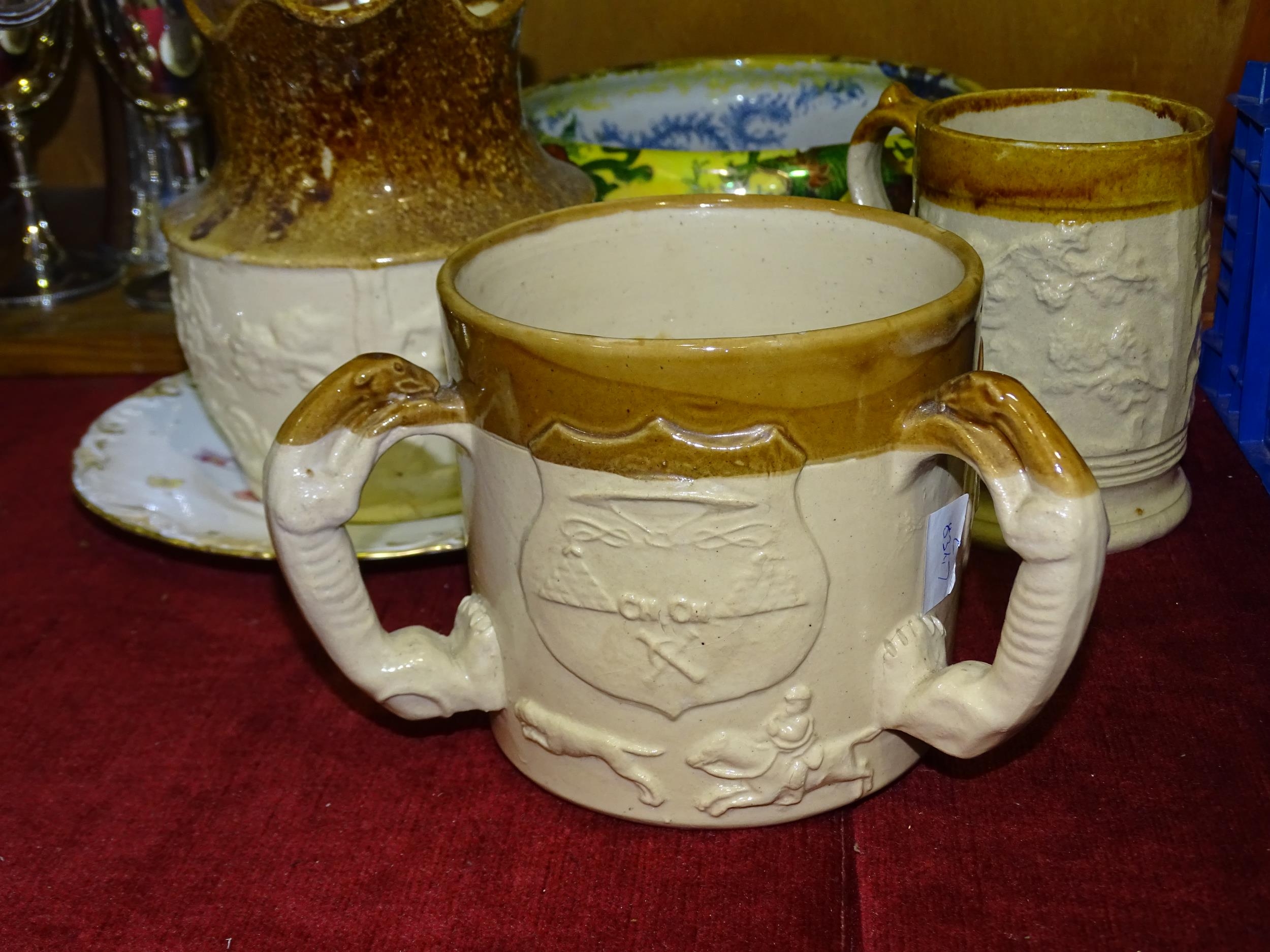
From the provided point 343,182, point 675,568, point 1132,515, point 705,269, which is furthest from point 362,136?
point 1132,515

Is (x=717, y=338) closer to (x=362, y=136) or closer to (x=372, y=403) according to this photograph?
(x=372, y=403)

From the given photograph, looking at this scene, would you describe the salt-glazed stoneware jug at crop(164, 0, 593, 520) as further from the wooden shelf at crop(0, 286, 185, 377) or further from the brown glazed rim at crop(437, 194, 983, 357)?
the wooden shelf at crop(0, 286, 185, 377)

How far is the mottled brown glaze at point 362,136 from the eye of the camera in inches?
21.1

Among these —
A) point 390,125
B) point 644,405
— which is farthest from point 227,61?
point 644,405

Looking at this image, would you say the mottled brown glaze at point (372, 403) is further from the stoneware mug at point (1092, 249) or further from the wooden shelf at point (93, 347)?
the wooden shelf at point (93, 347)

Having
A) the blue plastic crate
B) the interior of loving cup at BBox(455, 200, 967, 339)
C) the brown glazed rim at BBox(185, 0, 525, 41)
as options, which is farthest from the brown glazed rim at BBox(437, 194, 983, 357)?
the blue plastic crate

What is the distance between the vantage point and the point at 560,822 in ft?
1.51

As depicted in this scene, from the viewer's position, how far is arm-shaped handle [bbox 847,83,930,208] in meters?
0.60

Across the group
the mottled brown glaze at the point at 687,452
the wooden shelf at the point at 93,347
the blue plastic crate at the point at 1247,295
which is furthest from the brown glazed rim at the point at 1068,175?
the wooden shelf at the point at 93,347

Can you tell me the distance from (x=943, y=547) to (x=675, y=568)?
97 mm

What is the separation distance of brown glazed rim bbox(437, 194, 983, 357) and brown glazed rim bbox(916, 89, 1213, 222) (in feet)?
0.24

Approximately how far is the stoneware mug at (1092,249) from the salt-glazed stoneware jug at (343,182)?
0.18 meters

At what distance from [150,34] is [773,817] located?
27.4 inches

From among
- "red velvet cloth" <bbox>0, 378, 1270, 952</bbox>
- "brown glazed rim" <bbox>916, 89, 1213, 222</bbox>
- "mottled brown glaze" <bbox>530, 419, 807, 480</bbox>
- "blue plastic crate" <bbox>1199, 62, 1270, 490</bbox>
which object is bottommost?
"red velvet cloth" <bbox>0, 378, 1270, 952</bbox>
